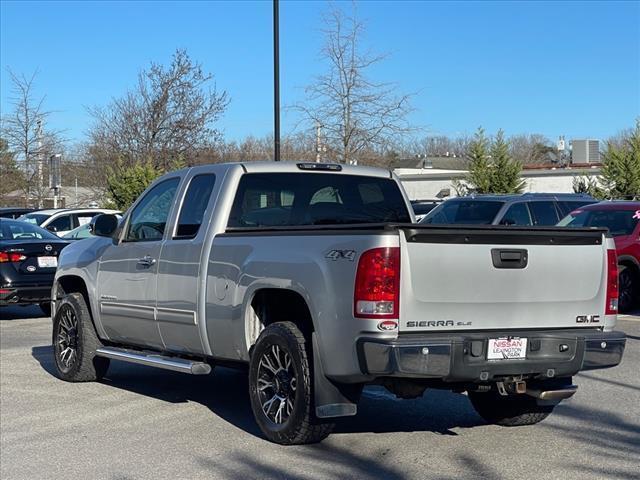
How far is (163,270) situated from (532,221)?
437 inches

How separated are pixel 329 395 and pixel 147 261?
103 inches

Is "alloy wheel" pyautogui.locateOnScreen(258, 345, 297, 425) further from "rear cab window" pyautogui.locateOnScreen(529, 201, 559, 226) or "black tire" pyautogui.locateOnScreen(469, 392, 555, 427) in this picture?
"rear cab window" pyautogui.locateOnScreen(529, 201, 559, 226)

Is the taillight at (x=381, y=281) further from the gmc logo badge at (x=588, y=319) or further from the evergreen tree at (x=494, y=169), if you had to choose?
the evergreen tree at (x=494, y=169)

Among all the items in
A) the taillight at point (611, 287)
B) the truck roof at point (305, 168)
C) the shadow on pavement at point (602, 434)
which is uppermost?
the truck roof at point (305, 168)

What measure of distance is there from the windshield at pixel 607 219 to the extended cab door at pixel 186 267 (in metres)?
8.58

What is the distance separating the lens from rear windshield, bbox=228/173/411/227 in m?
7.73

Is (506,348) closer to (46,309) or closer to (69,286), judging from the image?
(69,286)

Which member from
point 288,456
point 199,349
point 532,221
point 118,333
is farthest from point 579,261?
point 532,221

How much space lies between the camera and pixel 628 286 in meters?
14.8

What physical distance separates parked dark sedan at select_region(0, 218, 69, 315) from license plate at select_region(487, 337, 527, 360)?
32.7 feet

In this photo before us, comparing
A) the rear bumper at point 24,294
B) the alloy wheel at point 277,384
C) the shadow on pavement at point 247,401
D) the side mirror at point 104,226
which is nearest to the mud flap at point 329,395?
the alloy wheel at point 277,384

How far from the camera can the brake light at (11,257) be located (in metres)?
14.6

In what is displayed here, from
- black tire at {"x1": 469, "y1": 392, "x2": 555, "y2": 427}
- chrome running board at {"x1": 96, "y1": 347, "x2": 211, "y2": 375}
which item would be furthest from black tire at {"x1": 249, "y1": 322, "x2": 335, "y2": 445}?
black tire at {"x1": 469, "y1": 392, "x2": 555, "y2": 427}

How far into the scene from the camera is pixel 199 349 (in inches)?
303
